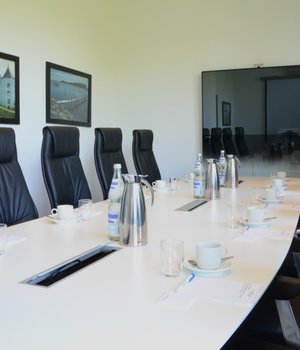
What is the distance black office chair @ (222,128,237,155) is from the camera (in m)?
5.03

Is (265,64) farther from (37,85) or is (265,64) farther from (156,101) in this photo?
(37,85)

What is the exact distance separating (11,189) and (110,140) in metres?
1.28

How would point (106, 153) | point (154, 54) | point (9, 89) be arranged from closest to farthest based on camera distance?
point (9, 89) → point (106, 153) → point (154, 54)

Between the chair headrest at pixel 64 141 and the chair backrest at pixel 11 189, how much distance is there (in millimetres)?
314

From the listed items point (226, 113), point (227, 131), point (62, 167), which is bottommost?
point (62, 167)

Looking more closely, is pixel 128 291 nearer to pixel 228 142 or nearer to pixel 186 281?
pixel 186 281

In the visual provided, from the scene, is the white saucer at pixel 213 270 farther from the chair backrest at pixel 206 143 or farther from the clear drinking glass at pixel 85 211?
the chair backrest at pixel 206 143

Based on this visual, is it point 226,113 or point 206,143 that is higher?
point 226,113

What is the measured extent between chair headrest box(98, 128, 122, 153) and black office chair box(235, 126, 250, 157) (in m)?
1.63

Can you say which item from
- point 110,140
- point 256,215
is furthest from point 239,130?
point 256,215

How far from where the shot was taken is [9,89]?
3.73 metres

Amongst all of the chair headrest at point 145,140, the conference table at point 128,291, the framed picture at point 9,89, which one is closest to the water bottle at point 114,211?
the conference table at point 128,291

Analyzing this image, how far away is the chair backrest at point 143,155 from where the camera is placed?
4312 mm

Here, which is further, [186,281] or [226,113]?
[226,113]
